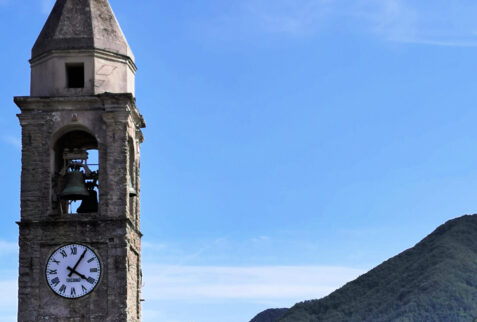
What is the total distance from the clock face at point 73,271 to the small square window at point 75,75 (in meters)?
4.84

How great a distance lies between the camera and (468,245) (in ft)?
325

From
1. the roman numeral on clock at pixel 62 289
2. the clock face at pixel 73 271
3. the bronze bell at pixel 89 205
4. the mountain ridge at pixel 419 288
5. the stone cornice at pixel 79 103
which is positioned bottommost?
the roman numeral on clock at pixel 62 289

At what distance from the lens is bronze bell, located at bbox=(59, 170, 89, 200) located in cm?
3412

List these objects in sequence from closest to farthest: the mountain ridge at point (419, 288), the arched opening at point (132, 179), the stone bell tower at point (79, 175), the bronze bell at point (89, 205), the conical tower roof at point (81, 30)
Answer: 1. the stone bell tower at point (79, 175)
2. the conical tower roof at point (81, 30)
3. the bronze bell at point (89, 205)
4. the arched opening at point (132, 179)
5. the mountain ridge at point (419, 288)

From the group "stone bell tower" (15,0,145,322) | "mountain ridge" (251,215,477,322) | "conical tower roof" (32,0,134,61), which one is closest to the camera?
"stone bell tower" (15,0,145,322)

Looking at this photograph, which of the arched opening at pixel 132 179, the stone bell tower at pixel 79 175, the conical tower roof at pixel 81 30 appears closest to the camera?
the stone bell tower at pixel 79 175

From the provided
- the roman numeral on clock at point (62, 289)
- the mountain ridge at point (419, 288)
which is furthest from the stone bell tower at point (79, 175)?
the mountain ridge at point (419, 288)

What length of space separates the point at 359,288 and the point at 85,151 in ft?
220

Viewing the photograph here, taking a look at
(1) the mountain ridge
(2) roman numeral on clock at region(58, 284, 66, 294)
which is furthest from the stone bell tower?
(1) the mountain ridge

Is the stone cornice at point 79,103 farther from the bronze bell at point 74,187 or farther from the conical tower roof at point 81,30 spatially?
the bronze bell at point 74,187

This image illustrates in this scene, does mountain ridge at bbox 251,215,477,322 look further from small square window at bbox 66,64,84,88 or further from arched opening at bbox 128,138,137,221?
small square window at bbox 66,64,84,88

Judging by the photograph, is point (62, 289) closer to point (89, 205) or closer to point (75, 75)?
point (89, 205)

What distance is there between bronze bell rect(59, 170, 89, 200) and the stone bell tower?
29 millimetres

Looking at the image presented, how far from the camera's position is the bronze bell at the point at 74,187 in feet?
112
